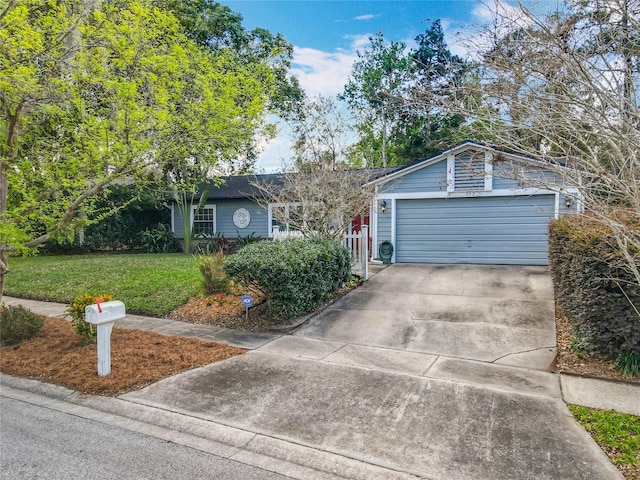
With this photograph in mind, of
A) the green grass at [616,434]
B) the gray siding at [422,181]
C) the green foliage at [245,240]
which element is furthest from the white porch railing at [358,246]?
the green foliage at [245,240]

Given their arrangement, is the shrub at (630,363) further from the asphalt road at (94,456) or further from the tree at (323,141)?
the tree at (323,141)

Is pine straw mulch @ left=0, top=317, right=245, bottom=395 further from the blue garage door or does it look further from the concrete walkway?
the blue garage door

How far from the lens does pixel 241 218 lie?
17219 mm

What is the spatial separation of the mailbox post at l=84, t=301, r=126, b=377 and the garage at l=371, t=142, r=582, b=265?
8563 millimetres

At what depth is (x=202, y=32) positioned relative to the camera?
677 inches

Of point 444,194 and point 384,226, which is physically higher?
point 444,194

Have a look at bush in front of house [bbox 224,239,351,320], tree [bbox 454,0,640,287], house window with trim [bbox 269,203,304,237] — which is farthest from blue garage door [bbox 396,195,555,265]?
tree [bbox 454,0,640,287]

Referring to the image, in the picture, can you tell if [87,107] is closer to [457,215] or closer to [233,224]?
[457,215]

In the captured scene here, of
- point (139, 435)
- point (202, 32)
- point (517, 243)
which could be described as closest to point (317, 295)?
point (139, 435)

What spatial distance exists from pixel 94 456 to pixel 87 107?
4.38 metres

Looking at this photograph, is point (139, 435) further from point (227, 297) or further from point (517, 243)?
point (517, 243)

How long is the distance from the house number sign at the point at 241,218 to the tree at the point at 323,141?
6636mm

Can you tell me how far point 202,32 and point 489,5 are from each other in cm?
1657

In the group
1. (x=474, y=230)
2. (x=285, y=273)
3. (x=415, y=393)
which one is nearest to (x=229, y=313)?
(x=285, y=273)
